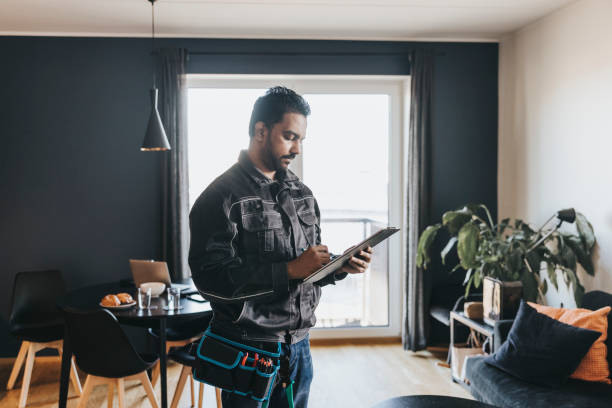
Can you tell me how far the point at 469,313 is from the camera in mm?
3365

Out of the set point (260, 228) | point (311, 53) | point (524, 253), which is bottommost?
point (524, 253)

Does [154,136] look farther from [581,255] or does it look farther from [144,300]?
[581,255]

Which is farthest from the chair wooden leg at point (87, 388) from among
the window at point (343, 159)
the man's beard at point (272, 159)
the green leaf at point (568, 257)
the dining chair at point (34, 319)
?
the green leaf at point (568, 257)

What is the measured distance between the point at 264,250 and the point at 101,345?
1.44 m

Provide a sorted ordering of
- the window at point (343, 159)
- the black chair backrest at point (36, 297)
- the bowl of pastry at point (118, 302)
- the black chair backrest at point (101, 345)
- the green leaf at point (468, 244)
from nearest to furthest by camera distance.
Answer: the black chair backrest at point (101, 345) → the bowl of pastry at point (118, 302) → the green leaf at point (468, 244) → the black chair backrest at point (36, 297) → the window at point (343, 159)

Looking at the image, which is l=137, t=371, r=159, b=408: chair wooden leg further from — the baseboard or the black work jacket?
the baseboard

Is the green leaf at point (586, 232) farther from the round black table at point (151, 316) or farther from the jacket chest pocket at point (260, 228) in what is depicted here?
the jacket chest pocket at point (260, 228)

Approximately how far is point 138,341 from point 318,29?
2.84 metres

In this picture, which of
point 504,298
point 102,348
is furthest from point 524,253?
point 102,348

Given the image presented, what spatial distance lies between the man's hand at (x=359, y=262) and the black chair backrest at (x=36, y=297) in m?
2.73

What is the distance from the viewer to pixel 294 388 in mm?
1491

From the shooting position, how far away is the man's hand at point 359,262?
56.5 inches

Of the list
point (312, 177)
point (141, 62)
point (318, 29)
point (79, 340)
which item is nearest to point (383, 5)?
point (318, 29)

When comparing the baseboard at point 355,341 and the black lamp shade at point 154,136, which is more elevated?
the black lamp shade at point 154,136
